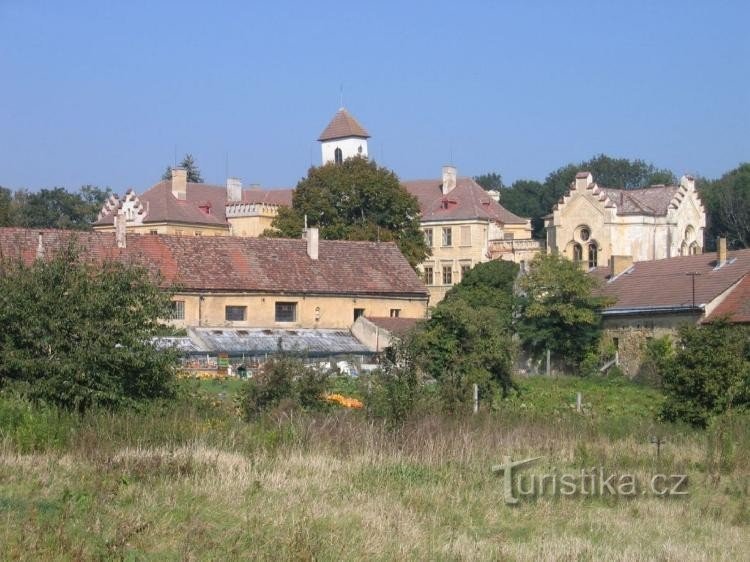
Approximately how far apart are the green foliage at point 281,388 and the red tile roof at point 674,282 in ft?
88.9

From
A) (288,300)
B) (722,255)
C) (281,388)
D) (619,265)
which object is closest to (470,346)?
(281,388)

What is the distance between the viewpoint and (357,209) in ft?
244

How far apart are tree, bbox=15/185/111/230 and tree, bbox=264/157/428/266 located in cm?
4248

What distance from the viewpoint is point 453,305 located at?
109ft

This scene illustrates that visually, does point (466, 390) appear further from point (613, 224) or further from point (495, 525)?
point (613, 224)

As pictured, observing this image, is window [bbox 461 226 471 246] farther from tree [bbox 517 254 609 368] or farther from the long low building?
tree [bbox 517 254 609 368]

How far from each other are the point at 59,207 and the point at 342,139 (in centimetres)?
2780

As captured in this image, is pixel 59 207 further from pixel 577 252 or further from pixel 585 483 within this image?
pixel 585 483

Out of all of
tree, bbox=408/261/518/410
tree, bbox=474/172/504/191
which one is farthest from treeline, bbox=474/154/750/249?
tree, bbox=408/261/518/410

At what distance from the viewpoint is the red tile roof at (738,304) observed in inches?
1731

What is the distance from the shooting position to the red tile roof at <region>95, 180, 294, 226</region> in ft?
304

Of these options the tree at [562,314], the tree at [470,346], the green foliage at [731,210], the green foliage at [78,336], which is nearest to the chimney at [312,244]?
the tree at [562,314]

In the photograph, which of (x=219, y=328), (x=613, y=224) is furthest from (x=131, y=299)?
(x=613, y=224)

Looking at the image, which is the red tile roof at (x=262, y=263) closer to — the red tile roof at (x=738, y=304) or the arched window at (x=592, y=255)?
the red tile roof at (x=738, y=304)
